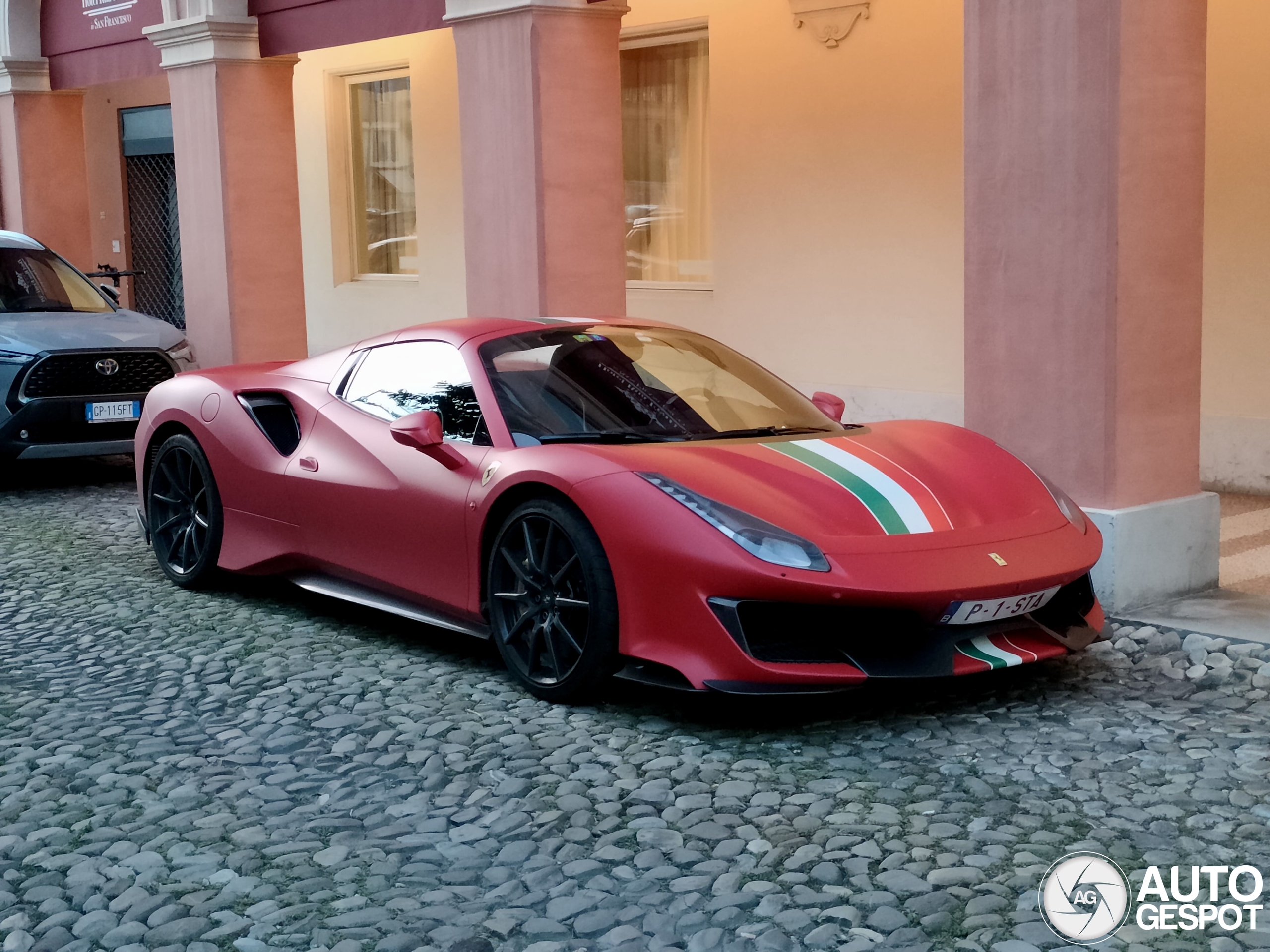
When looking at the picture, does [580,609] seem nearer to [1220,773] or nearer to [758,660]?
[758,660]

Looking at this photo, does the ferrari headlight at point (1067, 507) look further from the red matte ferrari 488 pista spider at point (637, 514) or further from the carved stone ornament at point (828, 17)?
the carved stone ornament at point (828, 17)

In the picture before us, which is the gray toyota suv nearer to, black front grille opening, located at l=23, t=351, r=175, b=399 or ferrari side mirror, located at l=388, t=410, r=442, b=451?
black front grille opening, located at l=23, t=351, r=175, b=399

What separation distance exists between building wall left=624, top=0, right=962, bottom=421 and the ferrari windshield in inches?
196

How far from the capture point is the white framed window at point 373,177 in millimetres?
15906

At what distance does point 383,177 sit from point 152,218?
589cm

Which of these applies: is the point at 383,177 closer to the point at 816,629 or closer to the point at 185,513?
the point at 185,513

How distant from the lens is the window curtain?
1590 centimetres

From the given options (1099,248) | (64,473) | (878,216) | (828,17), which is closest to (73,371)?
(64,473)

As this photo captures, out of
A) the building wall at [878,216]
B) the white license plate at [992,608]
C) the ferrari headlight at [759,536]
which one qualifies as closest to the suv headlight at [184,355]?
the building wall at [878,216]

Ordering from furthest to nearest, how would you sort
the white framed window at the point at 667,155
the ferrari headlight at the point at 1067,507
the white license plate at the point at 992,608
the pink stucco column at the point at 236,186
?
the pink stucco column at the point at 236,186 < the white framed window at the point at 667,155 < the ferrari headlight at the point at 1067,507 < the white license plate at the point at 992,608

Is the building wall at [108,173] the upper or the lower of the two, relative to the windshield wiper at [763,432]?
upper

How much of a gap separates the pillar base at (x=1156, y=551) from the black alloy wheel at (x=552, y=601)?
2.27 metres

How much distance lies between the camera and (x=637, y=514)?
180 inches

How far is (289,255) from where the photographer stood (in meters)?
13.2
